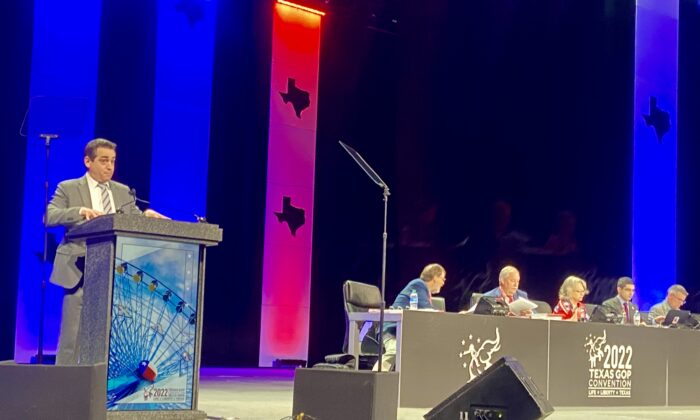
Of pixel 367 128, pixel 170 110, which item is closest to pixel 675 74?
pixel 367 128

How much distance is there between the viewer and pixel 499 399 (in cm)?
392

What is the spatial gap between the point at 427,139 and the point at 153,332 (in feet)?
24.8

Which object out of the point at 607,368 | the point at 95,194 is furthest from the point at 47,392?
the point at 607,368

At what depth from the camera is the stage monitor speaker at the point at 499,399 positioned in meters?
3.86

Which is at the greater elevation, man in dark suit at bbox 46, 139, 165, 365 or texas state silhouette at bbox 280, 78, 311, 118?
texas state silhouette at bbox 280, 78, 311, 118

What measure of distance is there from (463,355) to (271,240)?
12.8ft

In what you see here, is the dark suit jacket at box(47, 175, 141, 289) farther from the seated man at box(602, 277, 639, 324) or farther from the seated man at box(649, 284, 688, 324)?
the seated man at box(649, 284, 688, 324)

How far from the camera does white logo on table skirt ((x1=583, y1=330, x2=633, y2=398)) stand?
7.21 metres

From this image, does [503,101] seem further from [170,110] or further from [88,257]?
[88,257]

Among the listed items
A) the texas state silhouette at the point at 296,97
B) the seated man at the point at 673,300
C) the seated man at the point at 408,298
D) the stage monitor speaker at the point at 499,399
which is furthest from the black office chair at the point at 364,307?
the seated man at the point at 673,300

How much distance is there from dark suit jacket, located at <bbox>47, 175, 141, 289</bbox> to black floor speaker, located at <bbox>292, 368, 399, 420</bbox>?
3.64ft

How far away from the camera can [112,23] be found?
8.80 meters

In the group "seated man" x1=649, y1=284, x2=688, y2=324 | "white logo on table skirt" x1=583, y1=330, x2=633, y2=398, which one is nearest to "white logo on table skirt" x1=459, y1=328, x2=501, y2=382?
"white logo on table skirt" x1=583, y1=330, x2=633, y2=398

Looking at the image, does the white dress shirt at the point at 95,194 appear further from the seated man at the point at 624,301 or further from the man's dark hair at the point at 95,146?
the seated man at the point at 624,301
